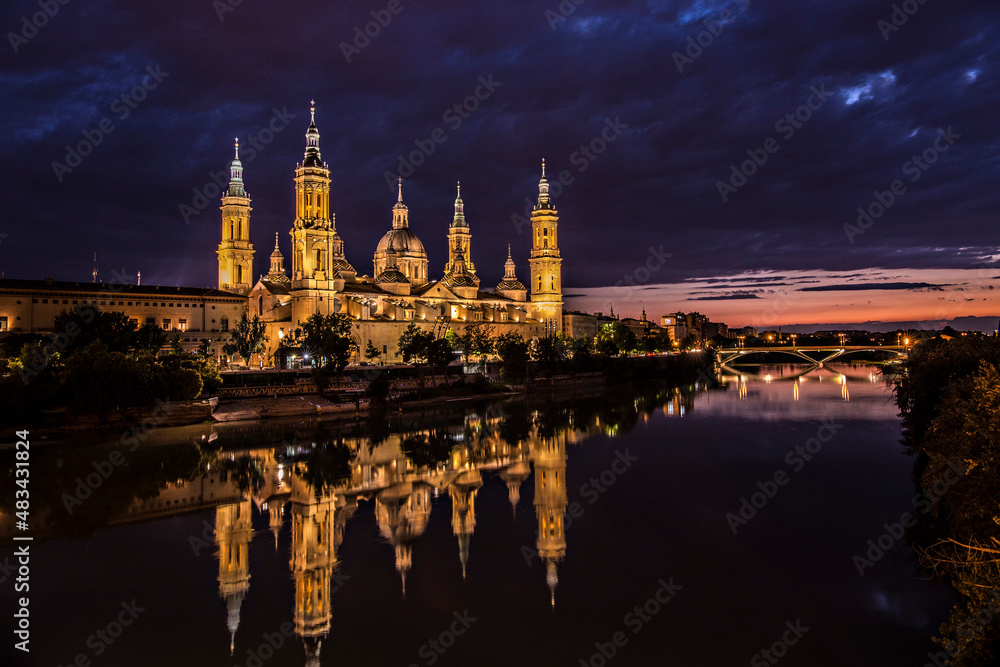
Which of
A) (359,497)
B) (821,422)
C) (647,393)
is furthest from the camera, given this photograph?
(647,393)

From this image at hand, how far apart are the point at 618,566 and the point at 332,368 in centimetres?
3221

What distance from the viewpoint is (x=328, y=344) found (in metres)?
44.8

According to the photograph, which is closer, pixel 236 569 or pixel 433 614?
pixel 433 614

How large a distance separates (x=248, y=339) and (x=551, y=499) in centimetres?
3894

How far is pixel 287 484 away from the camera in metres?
22.7

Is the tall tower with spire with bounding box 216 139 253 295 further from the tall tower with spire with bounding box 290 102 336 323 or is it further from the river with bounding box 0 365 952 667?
the river with bounding box 0 365 952 667

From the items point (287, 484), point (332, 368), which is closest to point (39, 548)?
point (287, 484)

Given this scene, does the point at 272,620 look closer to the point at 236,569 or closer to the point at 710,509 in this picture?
the point at 236,569

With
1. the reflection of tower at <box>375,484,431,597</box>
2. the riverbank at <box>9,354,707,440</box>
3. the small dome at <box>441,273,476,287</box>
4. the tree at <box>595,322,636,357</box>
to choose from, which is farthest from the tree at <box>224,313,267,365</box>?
the tree at <box>595,322,636,357</box>

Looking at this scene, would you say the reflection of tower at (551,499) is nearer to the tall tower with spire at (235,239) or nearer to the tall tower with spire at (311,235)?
the tall tower with spire at (311,235)

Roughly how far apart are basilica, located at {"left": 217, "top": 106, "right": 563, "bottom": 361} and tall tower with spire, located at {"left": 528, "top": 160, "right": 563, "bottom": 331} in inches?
5.1

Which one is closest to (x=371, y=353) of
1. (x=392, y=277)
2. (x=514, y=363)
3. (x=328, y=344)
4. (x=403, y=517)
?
(x=514, y=363)

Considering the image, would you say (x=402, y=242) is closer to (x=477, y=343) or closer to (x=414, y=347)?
(x=477, y=343)

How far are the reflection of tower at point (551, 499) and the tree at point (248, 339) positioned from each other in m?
26.5
